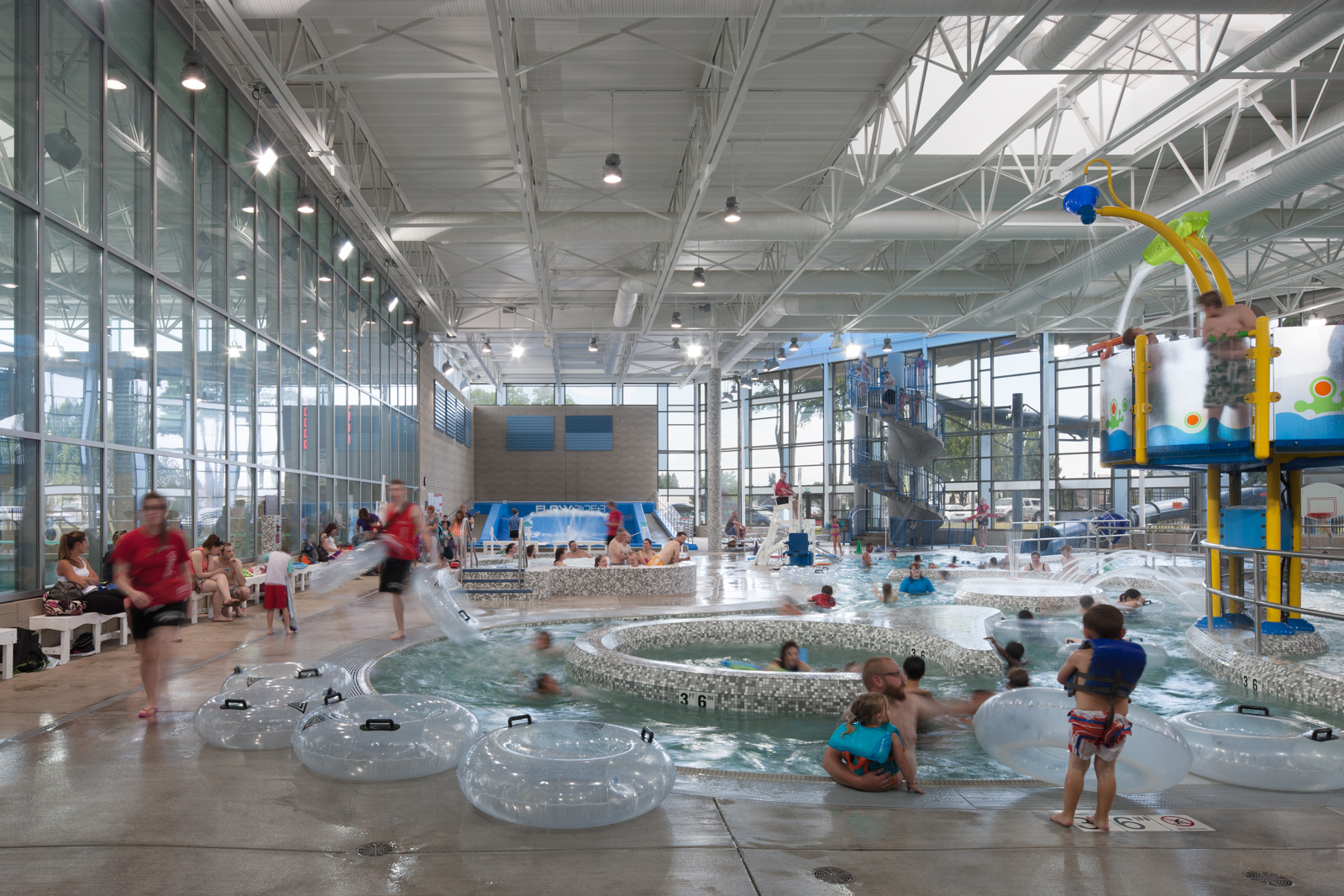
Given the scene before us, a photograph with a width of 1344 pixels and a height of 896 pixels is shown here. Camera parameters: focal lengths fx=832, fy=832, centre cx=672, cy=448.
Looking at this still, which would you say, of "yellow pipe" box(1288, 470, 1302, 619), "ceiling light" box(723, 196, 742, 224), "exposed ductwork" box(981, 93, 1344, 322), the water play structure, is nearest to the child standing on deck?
"ceiling light" box(723, 196, 742, 224)

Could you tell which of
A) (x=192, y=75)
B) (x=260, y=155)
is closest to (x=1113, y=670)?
(x=192, y=75)

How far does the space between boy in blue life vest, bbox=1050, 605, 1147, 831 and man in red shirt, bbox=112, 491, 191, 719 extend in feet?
16.3

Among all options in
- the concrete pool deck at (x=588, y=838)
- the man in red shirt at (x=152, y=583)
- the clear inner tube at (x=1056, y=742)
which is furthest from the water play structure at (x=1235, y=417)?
the man in red shirt at (x=152, y=583)

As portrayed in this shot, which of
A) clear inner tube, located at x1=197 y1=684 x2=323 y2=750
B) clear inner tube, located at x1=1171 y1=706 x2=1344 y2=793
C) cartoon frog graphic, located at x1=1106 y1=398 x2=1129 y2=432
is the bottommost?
clear inner tube, located at x1=1171 y1=706 x2=1344 y2=793

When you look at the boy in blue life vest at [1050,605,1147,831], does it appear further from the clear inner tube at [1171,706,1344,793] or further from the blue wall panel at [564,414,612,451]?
the blue wall panel at [564,414,612,451]

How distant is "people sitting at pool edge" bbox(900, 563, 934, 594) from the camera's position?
565 inches

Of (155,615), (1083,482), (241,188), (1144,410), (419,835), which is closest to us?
(419,835)

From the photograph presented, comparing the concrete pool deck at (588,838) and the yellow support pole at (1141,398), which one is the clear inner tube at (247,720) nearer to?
the concrete pool deck at (588,838)

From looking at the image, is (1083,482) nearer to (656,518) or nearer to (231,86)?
(656,518)

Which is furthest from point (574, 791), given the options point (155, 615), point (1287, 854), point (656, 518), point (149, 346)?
point (656, 518)

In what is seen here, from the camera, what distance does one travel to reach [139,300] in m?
9.07

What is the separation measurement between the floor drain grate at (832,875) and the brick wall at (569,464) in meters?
31.5

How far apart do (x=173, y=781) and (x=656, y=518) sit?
2802 centimetres

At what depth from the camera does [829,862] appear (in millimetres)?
3125
